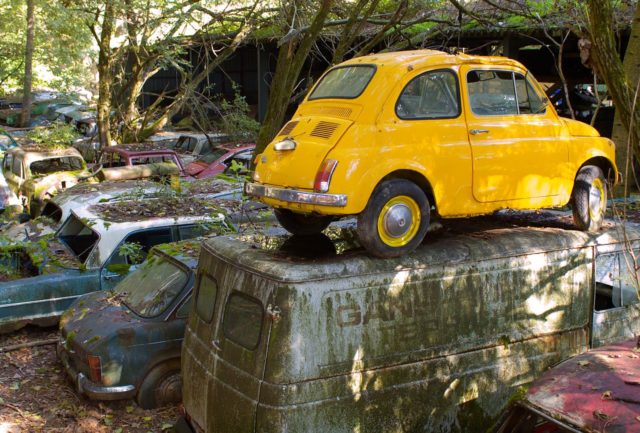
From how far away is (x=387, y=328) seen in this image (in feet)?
12.8

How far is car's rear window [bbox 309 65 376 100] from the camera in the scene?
177 inches

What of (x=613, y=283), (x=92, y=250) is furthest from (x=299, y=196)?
(x=92, y=250)

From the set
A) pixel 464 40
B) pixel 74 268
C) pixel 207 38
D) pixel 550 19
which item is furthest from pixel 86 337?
pixel 464 40

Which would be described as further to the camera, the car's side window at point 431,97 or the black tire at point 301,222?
the black tire at point 301,222

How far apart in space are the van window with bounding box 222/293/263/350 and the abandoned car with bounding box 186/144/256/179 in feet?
29.2

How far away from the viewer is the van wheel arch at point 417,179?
14.0ft

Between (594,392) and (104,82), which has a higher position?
(104,82)

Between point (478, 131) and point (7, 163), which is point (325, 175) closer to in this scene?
point (478, 131)

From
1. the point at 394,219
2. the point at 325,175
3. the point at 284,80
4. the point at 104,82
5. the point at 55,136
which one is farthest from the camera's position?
the point at 104,82

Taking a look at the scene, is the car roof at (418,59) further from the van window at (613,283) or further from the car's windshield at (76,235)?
the car's windshield at (76,235)

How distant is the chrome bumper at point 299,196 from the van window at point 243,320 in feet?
2.28

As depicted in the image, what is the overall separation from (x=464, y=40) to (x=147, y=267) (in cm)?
1194

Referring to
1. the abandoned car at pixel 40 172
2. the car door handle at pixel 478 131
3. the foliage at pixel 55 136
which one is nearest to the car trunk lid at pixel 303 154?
the car door handle at pixel 478 131

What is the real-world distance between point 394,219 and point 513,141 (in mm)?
1231
